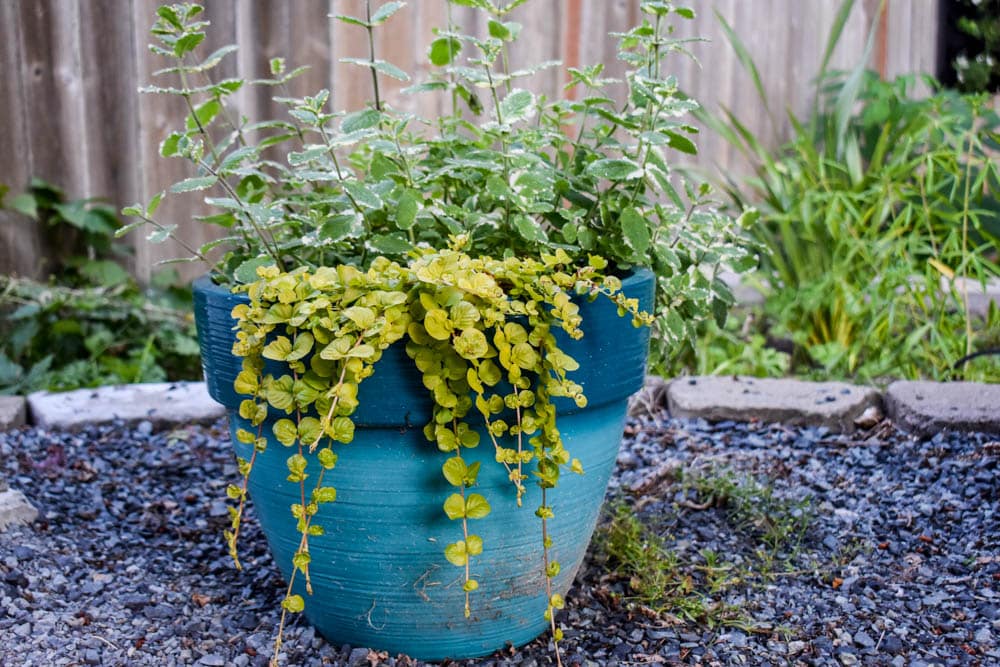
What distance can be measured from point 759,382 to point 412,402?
62.2 inches

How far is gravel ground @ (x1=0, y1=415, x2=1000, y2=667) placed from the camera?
146 centimetres

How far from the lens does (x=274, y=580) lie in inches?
66.3

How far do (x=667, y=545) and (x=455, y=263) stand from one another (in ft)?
2.67

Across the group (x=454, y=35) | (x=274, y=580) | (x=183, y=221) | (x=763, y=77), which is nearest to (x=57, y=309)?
(x=183, y=221)

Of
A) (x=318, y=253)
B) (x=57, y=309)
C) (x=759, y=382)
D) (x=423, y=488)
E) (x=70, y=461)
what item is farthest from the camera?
(x=57, y=309)

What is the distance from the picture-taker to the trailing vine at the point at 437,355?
118cm

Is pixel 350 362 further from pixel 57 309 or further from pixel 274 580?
pixel 57 309

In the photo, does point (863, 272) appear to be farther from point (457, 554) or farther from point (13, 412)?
point (13, 412)

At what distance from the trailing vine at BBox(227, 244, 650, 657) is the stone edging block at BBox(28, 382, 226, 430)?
126 centimetres

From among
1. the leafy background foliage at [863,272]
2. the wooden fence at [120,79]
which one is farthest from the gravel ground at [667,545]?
the wooden fence at [120,79]

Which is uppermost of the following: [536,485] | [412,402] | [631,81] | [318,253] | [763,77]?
[763,77]

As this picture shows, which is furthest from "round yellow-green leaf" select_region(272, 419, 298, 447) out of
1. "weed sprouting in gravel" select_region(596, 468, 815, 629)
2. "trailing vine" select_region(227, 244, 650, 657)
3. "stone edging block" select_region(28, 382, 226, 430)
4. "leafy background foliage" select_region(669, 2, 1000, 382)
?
"leafy background foliage" select_region(669, 2, 1000, 382)

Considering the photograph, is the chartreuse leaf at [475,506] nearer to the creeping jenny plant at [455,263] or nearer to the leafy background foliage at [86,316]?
the creeping jenny plant at [455,263]

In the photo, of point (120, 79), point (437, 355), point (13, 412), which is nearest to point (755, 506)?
point (437, 355)
